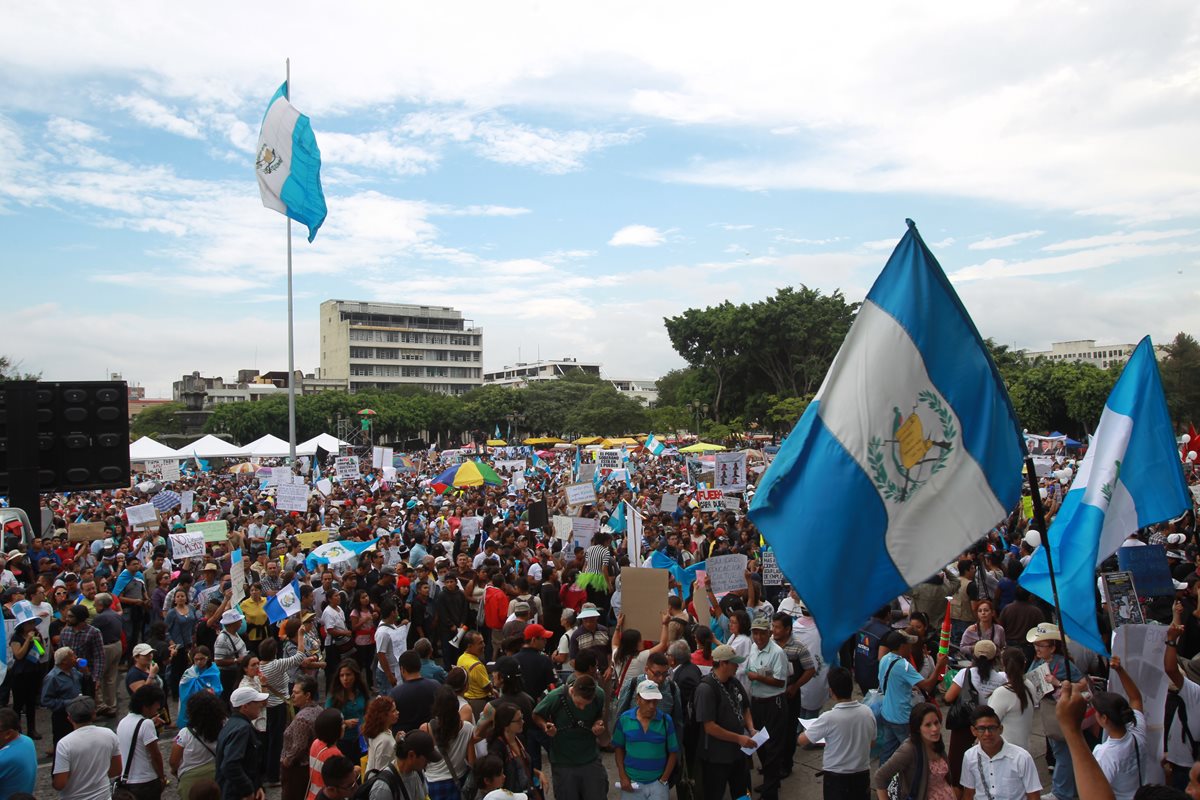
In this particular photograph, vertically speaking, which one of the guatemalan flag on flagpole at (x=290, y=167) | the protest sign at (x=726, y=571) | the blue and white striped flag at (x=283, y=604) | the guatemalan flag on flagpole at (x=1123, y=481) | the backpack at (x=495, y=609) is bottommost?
the backpack at (x=495, y=609)

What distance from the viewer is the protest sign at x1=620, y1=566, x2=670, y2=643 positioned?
848 cm

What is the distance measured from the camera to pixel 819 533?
4.39 metres

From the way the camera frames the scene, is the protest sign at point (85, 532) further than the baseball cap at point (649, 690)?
Yes

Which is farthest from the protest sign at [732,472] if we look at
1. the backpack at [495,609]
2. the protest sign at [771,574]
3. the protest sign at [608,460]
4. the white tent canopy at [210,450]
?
the white tent canopy at [210,450]

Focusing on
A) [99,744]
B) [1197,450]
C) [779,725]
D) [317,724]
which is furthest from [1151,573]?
[1197,450]

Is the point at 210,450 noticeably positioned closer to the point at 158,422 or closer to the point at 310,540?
the point at 310,540

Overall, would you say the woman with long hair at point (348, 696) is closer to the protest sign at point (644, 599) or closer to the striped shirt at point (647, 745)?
the striped shirt at point (647, 745)

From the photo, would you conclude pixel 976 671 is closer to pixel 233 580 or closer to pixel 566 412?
pixel 233 580

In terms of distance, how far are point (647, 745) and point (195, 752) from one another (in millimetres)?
3011

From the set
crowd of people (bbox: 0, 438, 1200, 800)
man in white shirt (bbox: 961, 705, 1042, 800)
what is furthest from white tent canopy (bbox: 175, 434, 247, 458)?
man in white shirt (bbox: 961, 705, 1042, 800)

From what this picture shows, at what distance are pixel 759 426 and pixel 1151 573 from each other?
55.7 m

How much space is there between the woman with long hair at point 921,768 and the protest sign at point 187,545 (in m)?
10.9

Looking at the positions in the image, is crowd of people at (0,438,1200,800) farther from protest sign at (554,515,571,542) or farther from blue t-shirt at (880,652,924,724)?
protest sign at (554,515,571,542)

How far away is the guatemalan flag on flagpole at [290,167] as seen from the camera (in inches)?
973
